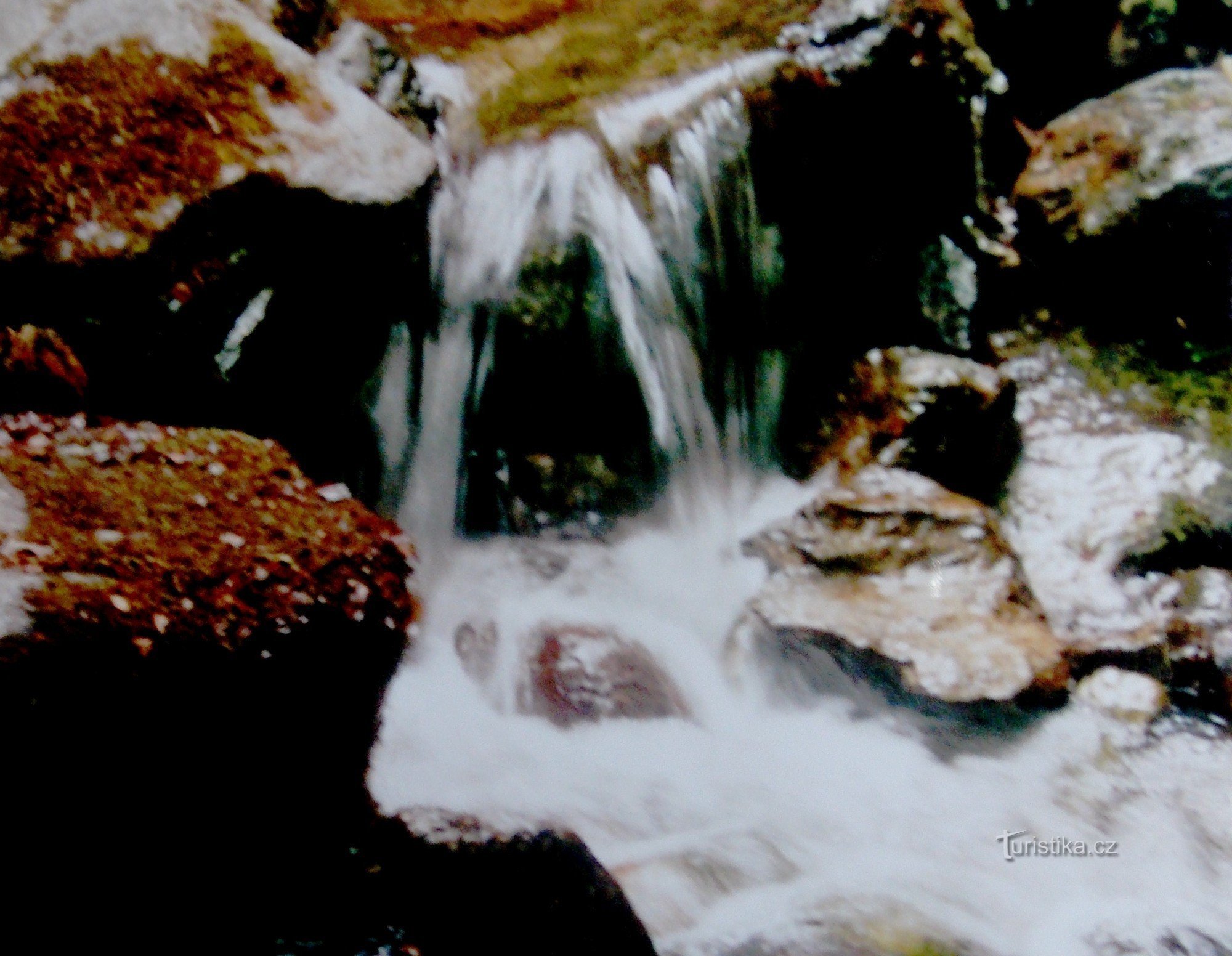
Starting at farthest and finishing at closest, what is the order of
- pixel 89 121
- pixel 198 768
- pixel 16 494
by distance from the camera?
pixel 89 121 → pixel 16 494 → pixel 198 768

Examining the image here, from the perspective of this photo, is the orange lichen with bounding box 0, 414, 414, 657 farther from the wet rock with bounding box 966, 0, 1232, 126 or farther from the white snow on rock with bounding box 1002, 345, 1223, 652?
the wet rock with bounding box 966, 0, 1232, 126

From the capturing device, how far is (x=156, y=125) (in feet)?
12.0

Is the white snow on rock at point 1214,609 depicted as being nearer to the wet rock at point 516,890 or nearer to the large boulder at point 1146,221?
the large boulder at point 1146,221

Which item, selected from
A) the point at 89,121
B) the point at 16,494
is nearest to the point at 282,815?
the point at 16,494

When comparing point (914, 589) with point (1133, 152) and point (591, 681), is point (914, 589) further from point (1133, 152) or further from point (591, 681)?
point (1133, 152)

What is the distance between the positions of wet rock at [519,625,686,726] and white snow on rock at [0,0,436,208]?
2.39 m

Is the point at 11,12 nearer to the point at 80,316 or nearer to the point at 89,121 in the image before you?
the point at 89,121

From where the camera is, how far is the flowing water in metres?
3.32

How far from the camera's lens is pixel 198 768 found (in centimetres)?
221

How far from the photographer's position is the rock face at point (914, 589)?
13.5 ft

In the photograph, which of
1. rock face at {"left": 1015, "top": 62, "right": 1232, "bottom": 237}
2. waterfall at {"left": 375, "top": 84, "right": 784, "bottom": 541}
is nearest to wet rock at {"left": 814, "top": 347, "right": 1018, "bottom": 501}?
waterfall at {"left": 375, "top": 84, "right": 784, "bottom": 541}

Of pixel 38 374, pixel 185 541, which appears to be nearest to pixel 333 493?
pixel 185 541

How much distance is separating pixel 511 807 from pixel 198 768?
1592mm

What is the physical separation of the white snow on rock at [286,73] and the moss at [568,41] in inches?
43.8
